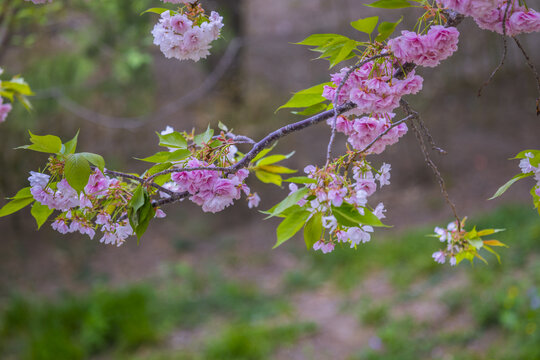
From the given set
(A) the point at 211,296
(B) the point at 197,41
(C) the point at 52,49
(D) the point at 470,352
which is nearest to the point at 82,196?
(B) the point at 197,41

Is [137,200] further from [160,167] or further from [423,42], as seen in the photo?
[423,42]

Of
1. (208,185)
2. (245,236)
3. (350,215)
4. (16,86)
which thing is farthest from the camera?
(245,236)

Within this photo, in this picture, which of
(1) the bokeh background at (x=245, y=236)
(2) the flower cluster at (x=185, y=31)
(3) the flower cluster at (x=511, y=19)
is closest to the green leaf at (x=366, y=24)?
(3) the flower cluster at (x=511, y=19)

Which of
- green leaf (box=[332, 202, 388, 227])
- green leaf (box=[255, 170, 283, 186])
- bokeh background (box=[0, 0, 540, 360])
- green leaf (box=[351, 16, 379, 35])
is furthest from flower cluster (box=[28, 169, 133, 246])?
bokeh background (box=[0, 0, 540, 360])

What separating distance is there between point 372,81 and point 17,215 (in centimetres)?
573

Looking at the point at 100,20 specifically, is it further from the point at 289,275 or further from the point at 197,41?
the point at 197,41

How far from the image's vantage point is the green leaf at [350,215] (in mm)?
765

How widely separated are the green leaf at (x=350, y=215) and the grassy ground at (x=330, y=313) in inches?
83.3

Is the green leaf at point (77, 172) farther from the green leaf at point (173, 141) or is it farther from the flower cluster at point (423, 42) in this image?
the flower cluster at point (423, 42)

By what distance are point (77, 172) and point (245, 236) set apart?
4905 mm

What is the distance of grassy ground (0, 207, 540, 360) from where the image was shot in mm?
2895

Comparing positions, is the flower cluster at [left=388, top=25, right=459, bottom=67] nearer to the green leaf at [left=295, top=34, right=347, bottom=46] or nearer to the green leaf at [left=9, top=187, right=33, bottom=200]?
the green leaf at [left=295, top=34, right=347, bottom=46]

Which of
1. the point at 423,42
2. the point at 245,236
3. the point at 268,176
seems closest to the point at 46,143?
the point at 268,176

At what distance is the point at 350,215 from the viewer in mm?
770
